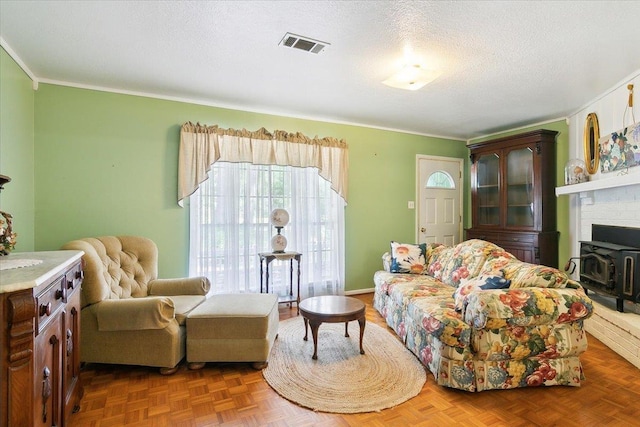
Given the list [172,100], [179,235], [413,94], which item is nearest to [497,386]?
[413,94]

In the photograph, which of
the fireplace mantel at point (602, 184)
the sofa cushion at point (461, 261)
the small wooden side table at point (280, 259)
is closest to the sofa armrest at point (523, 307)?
the sofa cushion at point (461, 261)

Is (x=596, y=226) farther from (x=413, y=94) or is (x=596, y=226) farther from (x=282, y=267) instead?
(x=282, y=267)

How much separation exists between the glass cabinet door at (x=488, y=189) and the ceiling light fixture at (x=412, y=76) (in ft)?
8.49

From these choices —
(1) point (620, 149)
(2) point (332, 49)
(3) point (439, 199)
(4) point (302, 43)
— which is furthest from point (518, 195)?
(4) point (302, 43)

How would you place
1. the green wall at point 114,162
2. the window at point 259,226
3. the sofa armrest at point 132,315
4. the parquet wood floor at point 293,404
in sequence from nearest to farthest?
the parquet wood floor at point 293,404 → the sofa armrest at point 132,315 → the green wall at point 114,162 → the window at point 259,226

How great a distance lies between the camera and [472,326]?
2.04 meters

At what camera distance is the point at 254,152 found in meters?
3.70

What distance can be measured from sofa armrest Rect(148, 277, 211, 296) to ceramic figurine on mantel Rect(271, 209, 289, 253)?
991mm

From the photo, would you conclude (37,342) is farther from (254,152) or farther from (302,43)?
(254,152)

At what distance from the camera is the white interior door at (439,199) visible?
497cm

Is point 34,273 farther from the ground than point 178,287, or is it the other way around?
point 34,273

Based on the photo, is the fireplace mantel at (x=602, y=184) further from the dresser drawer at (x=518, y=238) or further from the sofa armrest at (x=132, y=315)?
the sofa armrest at (x=132, y=315)

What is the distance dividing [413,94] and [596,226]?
8.28ft

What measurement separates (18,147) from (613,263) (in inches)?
212
